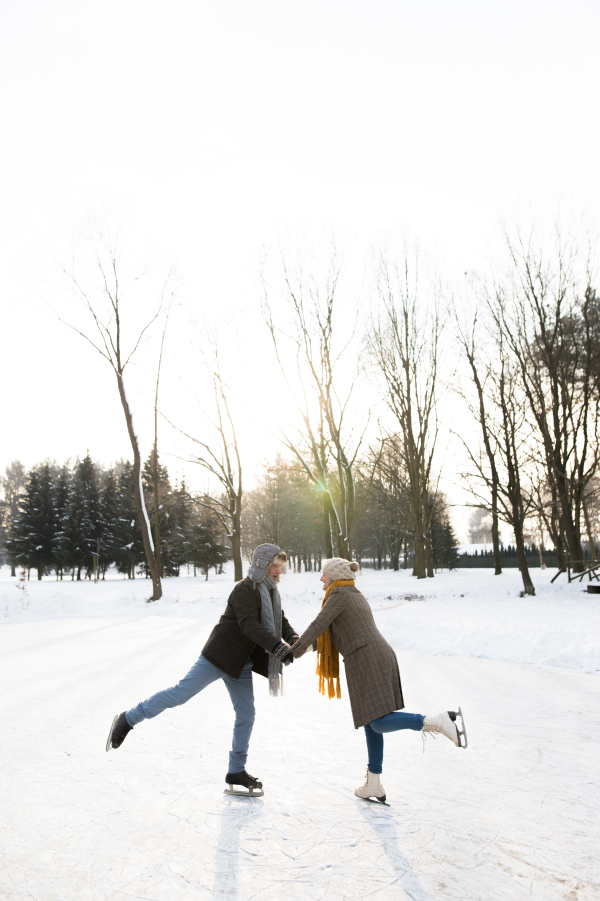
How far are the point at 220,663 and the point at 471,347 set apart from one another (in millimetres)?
17758

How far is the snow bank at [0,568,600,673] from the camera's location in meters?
9.12

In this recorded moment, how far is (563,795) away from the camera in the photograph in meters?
3.67

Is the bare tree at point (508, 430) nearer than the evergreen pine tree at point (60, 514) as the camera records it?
Yes

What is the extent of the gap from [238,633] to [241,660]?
0.58 ft

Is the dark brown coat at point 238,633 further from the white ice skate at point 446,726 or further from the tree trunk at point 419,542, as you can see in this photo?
the tree trunk at point 419,542

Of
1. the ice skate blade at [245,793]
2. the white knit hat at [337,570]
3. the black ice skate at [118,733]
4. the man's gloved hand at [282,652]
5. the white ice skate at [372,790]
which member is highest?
the white knit hat at [337,570]

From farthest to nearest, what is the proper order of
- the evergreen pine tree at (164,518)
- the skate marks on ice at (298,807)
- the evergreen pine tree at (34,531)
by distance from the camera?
the evergreen pine tree at (34,531) → the evergreen pine tree at (164,518) → the skate marks on ice at (298,807)

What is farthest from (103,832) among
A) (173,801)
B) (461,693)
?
(461,693)

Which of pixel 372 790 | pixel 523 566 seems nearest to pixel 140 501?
pixel 523 566

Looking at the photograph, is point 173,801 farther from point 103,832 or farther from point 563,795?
point 563,795

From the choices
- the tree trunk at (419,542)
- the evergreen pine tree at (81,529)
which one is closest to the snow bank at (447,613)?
the tree trunk at (419,542)

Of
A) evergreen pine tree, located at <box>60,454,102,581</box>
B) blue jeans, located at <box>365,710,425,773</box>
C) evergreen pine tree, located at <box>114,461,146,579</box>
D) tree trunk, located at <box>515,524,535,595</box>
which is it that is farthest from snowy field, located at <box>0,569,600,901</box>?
evergreen pine tree, located at <box>60,454,102,581</box>

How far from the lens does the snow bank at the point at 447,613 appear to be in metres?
9.12

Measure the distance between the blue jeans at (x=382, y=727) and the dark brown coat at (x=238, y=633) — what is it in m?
0.82
